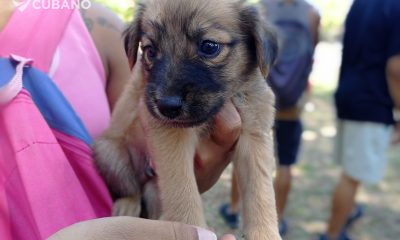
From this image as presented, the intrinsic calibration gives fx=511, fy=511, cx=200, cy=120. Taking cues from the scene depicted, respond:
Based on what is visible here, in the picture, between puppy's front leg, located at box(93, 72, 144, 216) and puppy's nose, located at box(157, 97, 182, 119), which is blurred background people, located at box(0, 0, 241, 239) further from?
puppy's nose, located at box(157, 97, 182, 119)

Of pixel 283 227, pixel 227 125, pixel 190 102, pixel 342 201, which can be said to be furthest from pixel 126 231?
pixel 283 227

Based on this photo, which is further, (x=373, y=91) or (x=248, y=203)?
(x=373, y=91)

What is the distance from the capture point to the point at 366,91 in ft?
11.9


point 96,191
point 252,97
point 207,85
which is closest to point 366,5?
point 252,97

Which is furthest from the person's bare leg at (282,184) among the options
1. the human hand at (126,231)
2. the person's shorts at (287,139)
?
the human hand at (126,231)

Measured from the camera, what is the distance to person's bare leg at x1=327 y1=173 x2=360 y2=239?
12.6 feet

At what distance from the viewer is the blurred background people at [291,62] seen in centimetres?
367

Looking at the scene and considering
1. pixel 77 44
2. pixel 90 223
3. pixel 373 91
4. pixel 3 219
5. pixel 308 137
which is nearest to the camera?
pixel 90 223

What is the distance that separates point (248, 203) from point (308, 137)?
14.8ft

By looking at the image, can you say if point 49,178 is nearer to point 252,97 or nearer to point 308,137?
point 252,97

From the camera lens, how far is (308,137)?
610 cm

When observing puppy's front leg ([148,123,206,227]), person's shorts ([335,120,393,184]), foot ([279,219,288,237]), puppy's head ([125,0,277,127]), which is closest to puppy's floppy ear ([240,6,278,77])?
puppy's head ([125,0,277,127])

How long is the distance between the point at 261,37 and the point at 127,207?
0.77 meters

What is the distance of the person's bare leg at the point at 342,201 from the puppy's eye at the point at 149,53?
257cm
